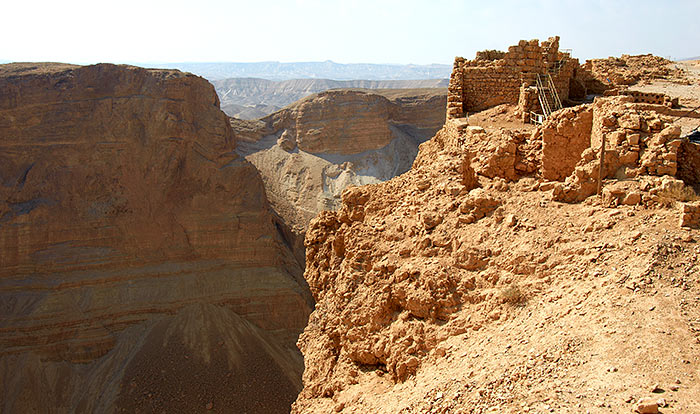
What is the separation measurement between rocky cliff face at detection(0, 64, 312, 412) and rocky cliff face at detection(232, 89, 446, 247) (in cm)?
1205

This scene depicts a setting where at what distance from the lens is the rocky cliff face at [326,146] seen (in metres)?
46.3

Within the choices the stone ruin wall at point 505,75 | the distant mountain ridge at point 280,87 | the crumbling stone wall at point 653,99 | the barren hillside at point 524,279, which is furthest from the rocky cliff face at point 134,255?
the distant mountain ridge at point 280,87

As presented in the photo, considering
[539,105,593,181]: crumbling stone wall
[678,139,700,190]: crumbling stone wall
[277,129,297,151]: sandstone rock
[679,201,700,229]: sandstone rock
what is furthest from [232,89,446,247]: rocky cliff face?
[679,201,700,229]: sandstone rock

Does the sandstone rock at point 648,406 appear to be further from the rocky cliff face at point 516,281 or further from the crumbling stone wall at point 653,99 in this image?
the crumbling stone wall at point 653,99

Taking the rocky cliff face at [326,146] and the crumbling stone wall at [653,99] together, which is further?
the rocky cliff face at [326,146]

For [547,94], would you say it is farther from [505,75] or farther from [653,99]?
[653,99]

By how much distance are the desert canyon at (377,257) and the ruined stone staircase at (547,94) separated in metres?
0.06

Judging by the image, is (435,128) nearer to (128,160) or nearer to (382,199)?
(128,160)

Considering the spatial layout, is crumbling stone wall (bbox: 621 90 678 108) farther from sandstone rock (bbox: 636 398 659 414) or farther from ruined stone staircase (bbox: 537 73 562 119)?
sandstone rock (bbox: 636 398 659 414)

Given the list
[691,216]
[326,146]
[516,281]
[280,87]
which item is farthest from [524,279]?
[280,87]

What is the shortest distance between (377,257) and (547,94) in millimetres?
5229

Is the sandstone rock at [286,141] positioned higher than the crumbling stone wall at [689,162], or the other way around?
the crumbling stone wall at [689,162]

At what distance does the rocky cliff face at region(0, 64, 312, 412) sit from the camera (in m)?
24.1

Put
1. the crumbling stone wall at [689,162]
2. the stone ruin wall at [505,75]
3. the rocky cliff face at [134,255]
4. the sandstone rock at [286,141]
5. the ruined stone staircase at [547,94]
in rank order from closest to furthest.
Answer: the crumbling stone wall at [689,162] < the ruined stone staircase at [547,94] < the stone ruin wall at [505,75] < the rocky cliff face at [134,255] < the sandstone rock at [286,141]
